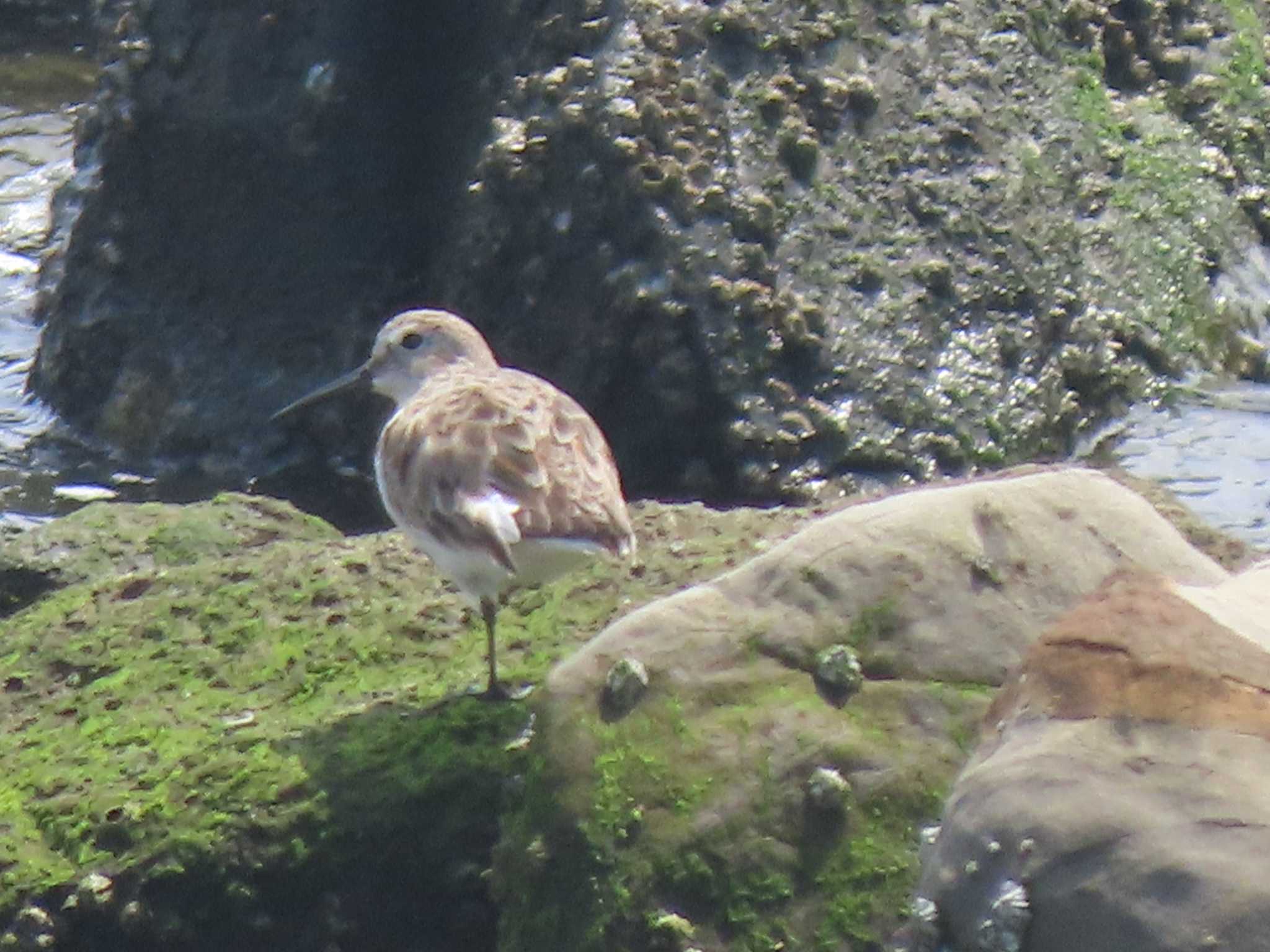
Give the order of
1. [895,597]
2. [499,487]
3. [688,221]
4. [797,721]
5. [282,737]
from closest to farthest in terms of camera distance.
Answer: [797,721] < [895,597] < [282,737] < [499,487] < [688,221]

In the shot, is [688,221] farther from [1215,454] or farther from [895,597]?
[895,597]

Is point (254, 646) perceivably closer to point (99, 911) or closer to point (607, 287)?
point (99, 911)

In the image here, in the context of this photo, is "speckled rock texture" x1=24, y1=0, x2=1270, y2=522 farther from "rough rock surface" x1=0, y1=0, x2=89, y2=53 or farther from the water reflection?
"rough rock surface" x1=0, y1=0, x2=89, y2=53

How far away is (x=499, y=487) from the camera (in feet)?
16.2

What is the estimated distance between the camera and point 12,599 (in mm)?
6496

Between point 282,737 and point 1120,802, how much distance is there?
216 centimetres

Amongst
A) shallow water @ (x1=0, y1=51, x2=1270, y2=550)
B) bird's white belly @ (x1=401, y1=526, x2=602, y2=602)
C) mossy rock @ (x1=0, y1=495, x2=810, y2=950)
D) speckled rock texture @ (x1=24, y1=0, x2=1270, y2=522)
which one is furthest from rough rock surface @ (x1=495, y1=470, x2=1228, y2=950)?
shallow water @ (x1=0, y1=51, x2=1270, y2=550)

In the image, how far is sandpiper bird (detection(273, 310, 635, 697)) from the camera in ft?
15.8

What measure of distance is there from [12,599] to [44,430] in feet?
8.49

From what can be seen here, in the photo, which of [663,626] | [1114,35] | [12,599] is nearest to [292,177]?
[12,599]

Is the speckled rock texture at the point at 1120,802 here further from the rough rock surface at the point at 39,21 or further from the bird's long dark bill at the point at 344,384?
the rough rock surface at the point at 39,21

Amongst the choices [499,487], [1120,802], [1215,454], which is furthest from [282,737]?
[1215,454]

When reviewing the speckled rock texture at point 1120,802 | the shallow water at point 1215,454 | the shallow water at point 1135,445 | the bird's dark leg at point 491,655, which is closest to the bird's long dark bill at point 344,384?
the shallow water at point 1135,445

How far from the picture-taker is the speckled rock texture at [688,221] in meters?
7.37
